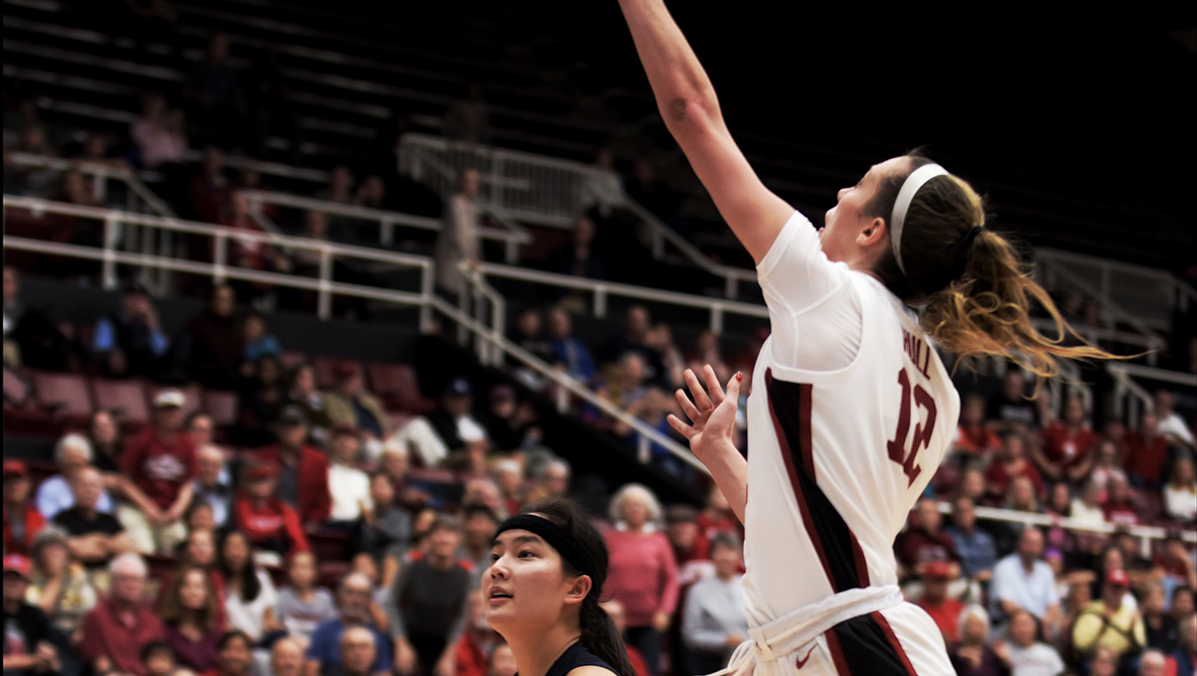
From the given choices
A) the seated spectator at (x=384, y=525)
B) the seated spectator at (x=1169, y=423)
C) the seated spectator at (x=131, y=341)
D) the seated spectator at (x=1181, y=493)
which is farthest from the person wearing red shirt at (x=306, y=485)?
the seated spectator at (x=1169, y=423)

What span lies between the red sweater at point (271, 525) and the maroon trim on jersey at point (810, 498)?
6.82 m

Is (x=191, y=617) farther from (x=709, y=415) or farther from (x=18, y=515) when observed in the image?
(x=709, y=415)

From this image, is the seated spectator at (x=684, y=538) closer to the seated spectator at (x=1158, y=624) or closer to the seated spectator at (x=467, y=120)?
the seated spectator at (x=1158, y=624)

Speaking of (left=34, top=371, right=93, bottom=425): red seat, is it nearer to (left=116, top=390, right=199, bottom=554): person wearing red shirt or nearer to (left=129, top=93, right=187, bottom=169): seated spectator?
(left=116, top=390, right=199, bottom=554): person wearing red shirt

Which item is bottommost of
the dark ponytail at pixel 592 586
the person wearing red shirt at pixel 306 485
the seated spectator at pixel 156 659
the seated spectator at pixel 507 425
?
the seated spectator at pixel 156 659

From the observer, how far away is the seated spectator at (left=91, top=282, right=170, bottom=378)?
10.9m

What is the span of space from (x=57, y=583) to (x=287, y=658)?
1181 mm

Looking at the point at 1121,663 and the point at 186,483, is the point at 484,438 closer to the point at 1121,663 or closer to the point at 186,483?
the point at 186,483

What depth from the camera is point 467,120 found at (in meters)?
16.8

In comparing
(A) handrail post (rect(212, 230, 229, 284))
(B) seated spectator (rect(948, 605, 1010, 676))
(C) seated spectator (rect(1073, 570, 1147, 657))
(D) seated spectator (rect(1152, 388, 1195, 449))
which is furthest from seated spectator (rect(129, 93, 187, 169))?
(D) seated spectator (rect(1152, 388, 1195, 449))

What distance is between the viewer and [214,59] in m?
14.8

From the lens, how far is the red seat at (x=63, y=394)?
407 inches

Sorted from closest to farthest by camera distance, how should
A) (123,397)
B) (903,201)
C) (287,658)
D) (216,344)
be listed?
(903,201), (287,658), (123,397), (216,344)

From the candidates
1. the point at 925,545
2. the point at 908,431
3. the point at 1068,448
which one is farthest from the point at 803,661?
the point at 1068,448
